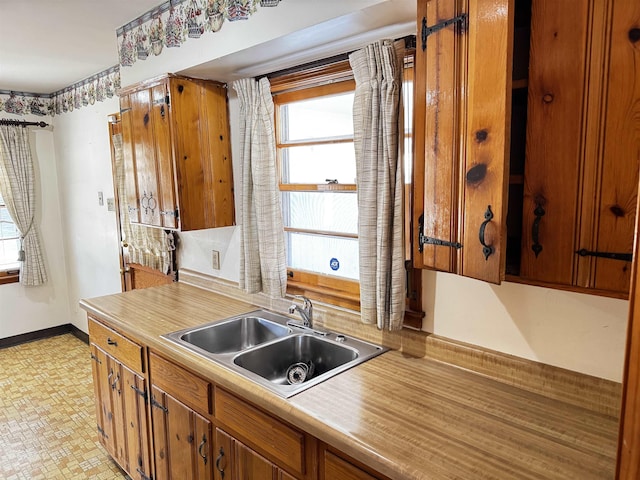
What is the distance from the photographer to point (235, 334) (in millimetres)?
2133

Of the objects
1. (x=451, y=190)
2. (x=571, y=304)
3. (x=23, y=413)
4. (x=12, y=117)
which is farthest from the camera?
(x=12, y=117)

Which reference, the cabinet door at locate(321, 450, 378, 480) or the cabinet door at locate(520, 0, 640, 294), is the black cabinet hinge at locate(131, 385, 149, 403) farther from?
the cabinet door at locate(520, 0, 640, 294)

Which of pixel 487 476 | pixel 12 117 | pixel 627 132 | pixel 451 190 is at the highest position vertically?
pixel 12 117

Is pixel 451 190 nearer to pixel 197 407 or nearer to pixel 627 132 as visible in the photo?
pixel 627 132

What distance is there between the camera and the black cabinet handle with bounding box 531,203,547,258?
102cm

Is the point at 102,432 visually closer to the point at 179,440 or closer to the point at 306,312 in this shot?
the point at 179,440

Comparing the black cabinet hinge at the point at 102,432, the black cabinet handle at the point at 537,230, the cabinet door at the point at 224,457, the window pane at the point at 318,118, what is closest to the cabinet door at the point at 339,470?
the cabinet door at the point at 224,457

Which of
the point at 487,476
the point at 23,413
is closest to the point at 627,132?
the point at 487,476

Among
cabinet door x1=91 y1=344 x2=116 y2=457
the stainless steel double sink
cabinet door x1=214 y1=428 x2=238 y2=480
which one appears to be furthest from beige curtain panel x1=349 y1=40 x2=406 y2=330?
cabinet door x1=91 y1=344 x2=116 y2=457

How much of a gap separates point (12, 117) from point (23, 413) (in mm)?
2706

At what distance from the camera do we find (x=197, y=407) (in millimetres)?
1729

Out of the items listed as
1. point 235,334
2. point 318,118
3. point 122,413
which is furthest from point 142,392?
point 318,118

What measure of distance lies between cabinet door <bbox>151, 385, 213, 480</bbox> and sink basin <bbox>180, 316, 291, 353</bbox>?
27 centimetres

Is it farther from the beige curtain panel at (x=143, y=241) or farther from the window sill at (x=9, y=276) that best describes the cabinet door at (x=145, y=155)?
the window sill at (x=9, y=276)
